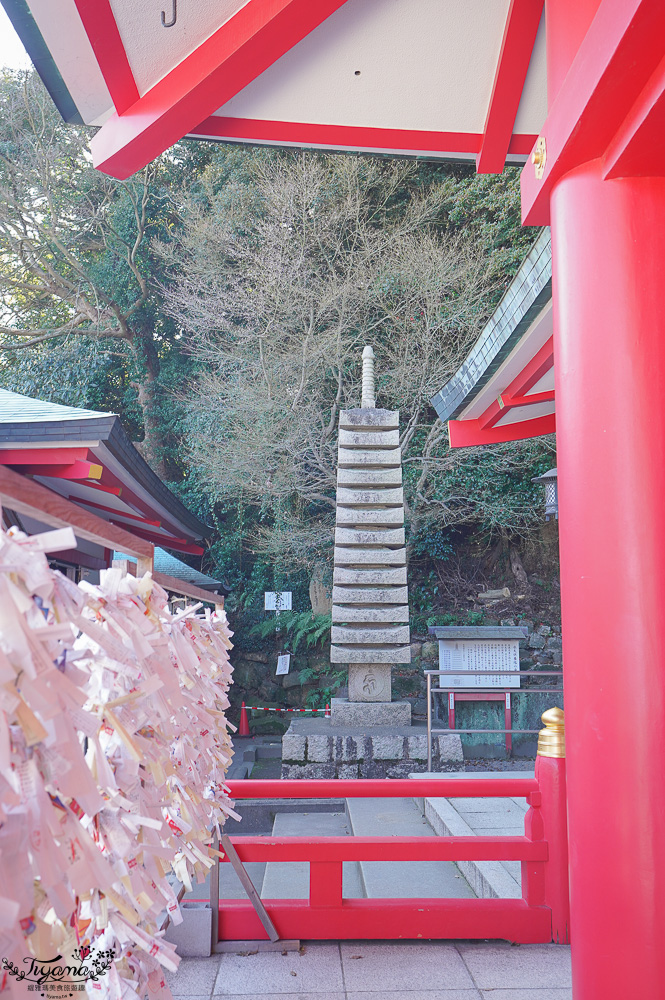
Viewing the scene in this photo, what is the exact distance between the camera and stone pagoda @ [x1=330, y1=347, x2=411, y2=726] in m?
7.62

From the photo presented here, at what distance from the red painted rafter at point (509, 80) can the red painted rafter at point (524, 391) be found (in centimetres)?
98

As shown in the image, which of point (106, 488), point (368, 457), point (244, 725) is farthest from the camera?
point (244, 725)

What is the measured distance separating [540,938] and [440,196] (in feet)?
40.7

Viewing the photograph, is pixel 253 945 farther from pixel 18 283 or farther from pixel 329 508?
pixel 18 283

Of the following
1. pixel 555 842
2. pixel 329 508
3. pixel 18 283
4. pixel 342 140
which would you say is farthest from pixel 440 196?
pixel 555 842

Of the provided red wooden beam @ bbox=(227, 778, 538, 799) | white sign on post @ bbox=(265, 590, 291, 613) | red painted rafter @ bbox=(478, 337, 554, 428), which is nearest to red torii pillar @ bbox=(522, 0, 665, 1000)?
red wooden beam @ bbox=(227, 778, 538, 799)

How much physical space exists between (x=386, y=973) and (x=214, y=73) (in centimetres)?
333

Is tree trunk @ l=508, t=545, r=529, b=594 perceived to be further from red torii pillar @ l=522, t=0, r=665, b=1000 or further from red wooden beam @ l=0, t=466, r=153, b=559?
red wooden beam @ l=0, t=466, r=153, b=559

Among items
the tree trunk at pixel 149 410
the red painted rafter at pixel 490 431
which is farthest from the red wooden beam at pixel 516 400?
the tree trunk at pixel 149 410

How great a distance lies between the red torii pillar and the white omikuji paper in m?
1.04

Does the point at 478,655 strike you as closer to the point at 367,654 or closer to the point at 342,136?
the point at 367,654

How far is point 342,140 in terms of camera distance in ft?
10.00

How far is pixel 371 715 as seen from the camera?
24.4ft

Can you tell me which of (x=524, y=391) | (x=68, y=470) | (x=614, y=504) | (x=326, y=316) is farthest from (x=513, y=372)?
(x=326, y=316)
